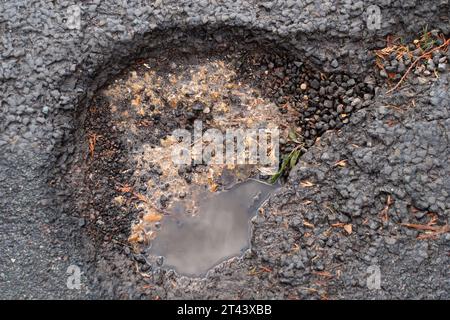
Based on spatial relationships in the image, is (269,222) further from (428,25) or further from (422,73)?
(428,25)

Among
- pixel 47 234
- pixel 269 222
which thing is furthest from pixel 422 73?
pixel 47 234

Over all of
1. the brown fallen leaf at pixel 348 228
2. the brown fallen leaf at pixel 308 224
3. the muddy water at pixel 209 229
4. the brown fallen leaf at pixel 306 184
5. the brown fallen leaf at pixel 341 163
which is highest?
the brown fallen leaf at pixel 341 163

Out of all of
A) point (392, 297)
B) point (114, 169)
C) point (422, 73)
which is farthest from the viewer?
point (114, 169)

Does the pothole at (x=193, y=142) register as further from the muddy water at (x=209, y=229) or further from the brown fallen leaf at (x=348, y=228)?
the brown fallen leaf at (x=348, y=228)

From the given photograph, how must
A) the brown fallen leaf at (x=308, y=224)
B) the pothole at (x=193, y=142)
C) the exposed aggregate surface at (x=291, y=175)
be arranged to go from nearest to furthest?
the exposed aggregate surface at (x=291, y=175) → the brown fallen leaf at (x=308, y=224) → the pothole at (x=193, y=142)

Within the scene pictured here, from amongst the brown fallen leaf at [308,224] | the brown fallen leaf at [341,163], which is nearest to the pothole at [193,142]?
the brown fallen leaf at [341,163]

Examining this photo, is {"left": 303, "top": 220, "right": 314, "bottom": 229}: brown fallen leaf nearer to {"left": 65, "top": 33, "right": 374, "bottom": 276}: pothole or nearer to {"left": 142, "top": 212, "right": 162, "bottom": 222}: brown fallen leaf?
{"left": 65, "top": 33, "right": 374, "bottom": 276}: pothole

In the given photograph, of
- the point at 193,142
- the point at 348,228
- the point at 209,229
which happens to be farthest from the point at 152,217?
the point at 348,228

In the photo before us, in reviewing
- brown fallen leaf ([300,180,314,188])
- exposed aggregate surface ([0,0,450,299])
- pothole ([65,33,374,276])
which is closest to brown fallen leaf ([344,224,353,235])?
exposed aggregate surface ([0,0,450,299])
